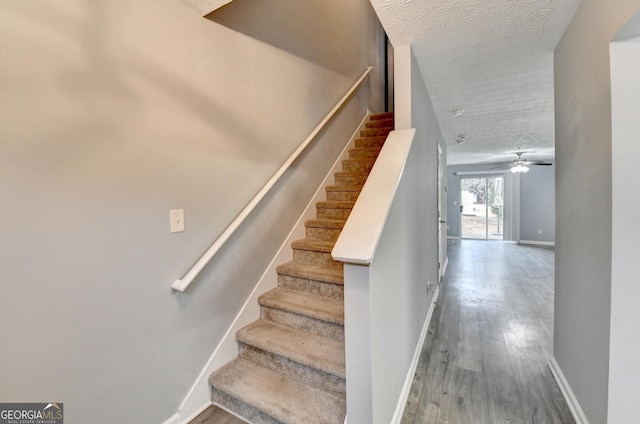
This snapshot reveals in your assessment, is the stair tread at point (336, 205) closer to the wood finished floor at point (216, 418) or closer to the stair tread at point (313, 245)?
the stair tread at point (313, 245)

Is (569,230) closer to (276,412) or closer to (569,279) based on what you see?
(569,279)

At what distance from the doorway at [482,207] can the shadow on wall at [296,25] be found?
691 centimetres

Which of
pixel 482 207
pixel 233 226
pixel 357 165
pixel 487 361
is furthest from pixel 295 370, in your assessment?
pixel 482 207

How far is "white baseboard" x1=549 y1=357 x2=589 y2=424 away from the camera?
1474 mm

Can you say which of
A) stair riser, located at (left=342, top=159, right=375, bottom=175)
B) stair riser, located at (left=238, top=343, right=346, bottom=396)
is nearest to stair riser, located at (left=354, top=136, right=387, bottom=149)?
stair riser, located at (left=342, top=159, right=375, bottom=175)

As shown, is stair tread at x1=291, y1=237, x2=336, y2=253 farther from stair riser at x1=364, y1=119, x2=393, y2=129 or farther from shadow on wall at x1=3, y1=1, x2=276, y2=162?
stair riser at x1=364, y1=119, x2=393, y2=129

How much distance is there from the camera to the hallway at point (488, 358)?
1612 mm

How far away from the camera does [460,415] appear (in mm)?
1584

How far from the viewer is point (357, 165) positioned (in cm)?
306

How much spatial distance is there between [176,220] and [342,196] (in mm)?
1643

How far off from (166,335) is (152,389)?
0.25m

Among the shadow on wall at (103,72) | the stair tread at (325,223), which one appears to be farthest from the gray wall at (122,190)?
the stair tread at (325,223)

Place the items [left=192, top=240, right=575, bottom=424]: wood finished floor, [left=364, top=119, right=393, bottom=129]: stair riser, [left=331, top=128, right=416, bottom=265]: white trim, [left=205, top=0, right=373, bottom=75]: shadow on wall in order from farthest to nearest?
[left=364, top=119, right=393, bottom=129]: stair riser < [left=205, top=0, right=373, bottom=75]: shadow on wall < [left=192, top=240, right=575, bottom=424]: wood finished floor < [left=331, top=128, right=416, bottom=265]: white trim

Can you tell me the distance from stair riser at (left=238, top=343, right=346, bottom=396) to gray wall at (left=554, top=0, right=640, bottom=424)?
125cm
